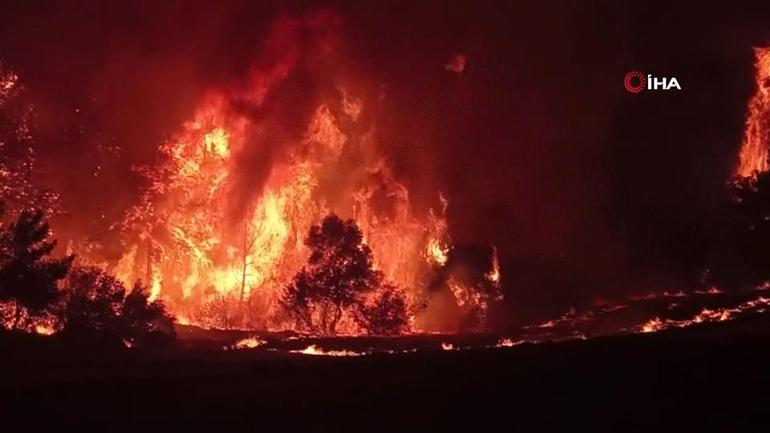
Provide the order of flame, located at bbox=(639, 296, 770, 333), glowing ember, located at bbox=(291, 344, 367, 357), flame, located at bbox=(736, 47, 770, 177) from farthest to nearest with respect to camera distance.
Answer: flame, located at bbox=(736, 47, 770, 177), flame, located at bbox=(639, 296, 770, 333), glowing ember, located at bbox=(291, 344, 367, 357)

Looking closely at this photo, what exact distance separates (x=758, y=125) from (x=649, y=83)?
616cm

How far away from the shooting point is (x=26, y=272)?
23125 mm

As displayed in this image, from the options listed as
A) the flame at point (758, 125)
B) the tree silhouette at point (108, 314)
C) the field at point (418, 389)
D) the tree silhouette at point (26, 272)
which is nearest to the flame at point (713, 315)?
the field at point (418, 389)

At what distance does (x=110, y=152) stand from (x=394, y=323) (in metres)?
19.7

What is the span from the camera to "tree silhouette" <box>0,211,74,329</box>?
2292 centimetres

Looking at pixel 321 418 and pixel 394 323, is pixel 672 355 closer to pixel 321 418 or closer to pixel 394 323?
pixel 321 418

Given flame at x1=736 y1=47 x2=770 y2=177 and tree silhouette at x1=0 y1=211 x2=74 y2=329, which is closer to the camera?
tree silhouette at x1=0 y1=211 x2=74 y2=329

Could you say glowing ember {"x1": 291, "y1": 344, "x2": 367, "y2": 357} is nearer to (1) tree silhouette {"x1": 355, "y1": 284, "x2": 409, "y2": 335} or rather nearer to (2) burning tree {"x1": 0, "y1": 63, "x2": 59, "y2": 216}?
(1) tree silhouette {"x1": 355, "y1": 284, "x2": 409, "y2": 335}

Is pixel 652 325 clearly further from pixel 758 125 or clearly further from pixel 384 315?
pixel 758 125

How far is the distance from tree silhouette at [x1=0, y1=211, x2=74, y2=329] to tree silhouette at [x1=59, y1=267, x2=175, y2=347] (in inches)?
33.7

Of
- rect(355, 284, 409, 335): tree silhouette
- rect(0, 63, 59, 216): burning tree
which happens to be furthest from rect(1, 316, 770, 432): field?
rect(0, 63, 59, 216): burning tree

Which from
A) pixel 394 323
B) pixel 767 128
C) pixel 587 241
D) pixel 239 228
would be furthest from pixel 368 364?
pixel 767 128

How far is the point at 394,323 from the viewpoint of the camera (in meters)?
31.0

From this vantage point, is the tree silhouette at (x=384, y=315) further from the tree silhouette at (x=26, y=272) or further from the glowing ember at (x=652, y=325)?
the tree silhouette at (x=26, y=272)
